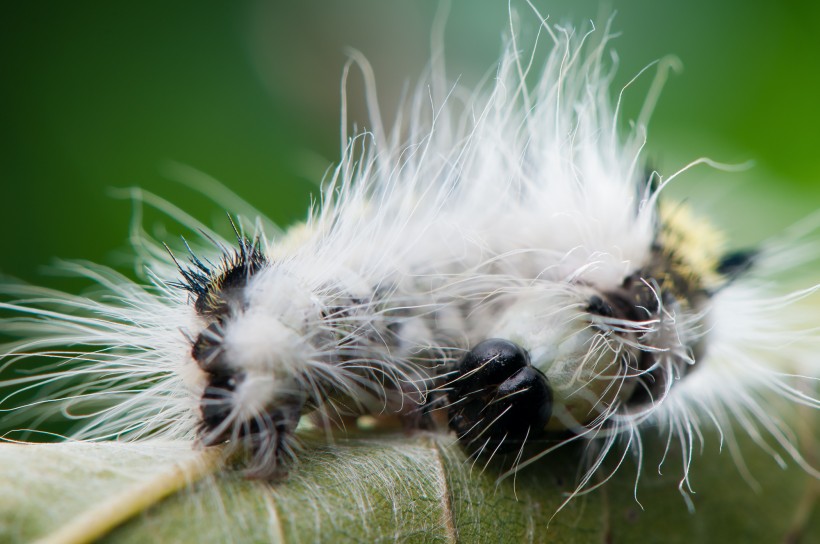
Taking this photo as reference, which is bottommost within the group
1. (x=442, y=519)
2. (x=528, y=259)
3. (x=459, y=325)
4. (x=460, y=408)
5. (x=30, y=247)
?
(x=442, y=519)

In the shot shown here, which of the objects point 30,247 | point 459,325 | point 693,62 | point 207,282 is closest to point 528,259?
point 459,325

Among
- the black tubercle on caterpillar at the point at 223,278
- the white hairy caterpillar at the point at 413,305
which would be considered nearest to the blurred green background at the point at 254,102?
the white hairy caterpillar at the point at 413,305

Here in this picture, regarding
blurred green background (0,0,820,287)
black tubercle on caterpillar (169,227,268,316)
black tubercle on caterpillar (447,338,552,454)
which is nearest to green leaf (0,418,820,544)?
black tubercle on caterpillar (447,338,552,454)

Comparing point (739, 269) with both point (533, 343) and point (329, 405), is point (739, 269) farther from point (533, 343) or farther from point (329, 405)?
point (329, 405)

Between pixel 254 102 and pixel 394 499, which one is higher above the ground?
pixel 254 102

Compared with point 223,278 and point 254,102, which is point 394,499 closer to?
point 223,278

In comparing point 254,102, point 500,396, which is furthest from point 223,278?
point 254,102
